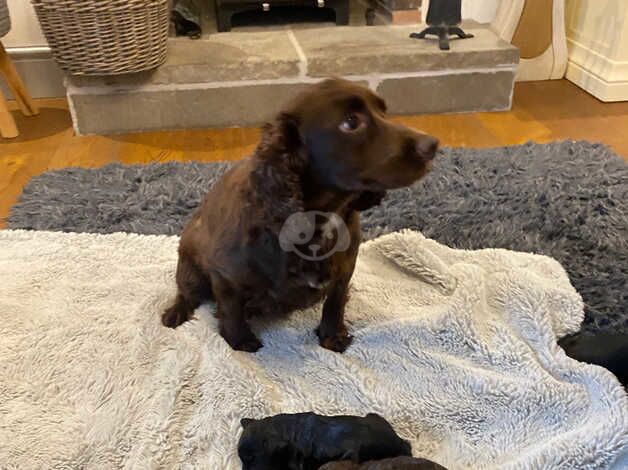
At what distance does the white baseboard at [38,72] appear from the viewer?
3.25 metres

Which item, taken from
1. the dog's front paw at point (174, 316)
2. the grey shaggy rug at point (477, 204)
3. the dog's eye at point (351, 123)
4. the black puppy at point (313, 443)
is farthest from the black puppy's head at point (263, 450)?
the grey shaggy rug at point (477, 204)

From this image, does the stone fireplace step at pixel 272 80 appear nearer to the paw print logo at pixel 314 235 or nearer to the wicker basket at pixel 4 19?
the wicker basket at pixel 4 19

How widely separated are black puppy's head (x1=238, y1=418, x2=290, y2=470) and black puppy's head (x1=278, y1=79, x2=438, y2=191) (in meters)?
0.51

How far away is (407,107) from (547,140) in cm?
67

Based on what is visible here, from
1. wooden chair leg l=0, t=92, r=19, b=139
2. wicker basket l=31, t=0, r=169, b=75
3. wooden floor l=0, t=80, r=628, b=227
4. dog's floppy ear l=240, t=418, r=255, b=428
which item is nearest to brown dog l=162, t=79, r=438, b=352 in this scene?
dog's floppy ear l=240, t=418, r=255, b=428

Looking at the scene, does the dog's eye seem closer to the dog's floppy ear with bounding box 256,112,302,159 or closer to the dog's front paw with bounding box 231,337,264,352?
the dog's floppy ear with bounding box 256,112,302,159

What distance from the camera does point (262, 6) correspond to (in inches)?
133

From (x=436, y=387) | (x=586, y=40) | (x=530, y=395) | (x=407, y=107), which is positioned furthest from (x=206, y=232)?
(x=586, y=40)

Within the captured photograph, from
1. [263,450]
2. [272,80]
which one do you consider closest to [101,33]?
[272,80]

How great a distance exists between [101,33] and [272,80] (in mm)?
766

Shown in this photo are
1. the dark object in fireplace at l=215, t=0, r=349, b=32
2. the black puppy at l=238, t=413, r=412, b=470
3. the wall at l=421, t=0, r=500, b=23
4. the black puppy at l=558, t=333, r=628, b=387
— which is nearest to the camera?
the black puppy at l=238, t=413, r=412, b=470

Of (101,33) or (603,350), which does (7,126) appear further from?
(603,350)

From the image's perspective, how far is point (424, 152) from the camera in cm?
123

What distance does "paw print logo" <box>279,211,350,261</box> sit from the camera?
4.20 ft
